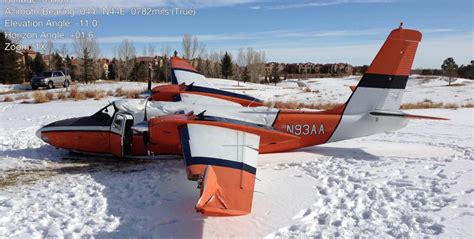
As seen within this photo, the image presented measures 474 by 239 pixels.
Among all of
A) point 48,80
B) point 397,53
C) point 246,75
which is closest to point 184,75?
point 397,53

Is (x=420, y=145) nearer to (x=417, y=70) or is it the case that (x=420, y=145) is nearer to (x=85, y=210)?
(x=85, y=210)

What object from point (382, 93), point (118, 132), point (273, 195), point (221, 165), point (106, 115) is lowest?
point (273, 195)

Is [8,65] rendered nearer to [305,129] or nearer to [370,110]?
[305,129]

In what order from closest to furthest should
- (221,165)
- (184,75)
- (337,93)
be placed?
(221,165)
(184,75)
(337,93)

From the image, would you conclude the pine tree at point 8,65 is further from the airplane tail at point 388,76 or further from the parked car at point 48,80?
the airplane tail at point 388,76

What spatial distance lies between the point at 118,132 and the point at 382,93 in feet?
25.5

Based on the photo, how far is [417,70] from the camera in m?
117

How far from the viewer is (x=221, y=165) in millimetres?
6117

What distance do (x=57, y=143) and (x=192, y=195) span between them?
5.04m

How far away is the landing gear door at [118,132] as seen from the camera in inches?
381

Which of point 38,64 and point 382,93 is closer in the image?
point 382,93

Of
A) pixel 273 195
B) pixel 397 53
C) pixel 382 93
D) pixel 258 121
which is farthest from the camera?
pixel 382 93

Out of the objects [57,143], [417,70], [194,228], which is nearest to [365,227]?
[194,228]

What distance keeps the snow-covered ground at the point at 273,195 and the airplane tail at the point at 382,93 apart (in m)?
0.87
